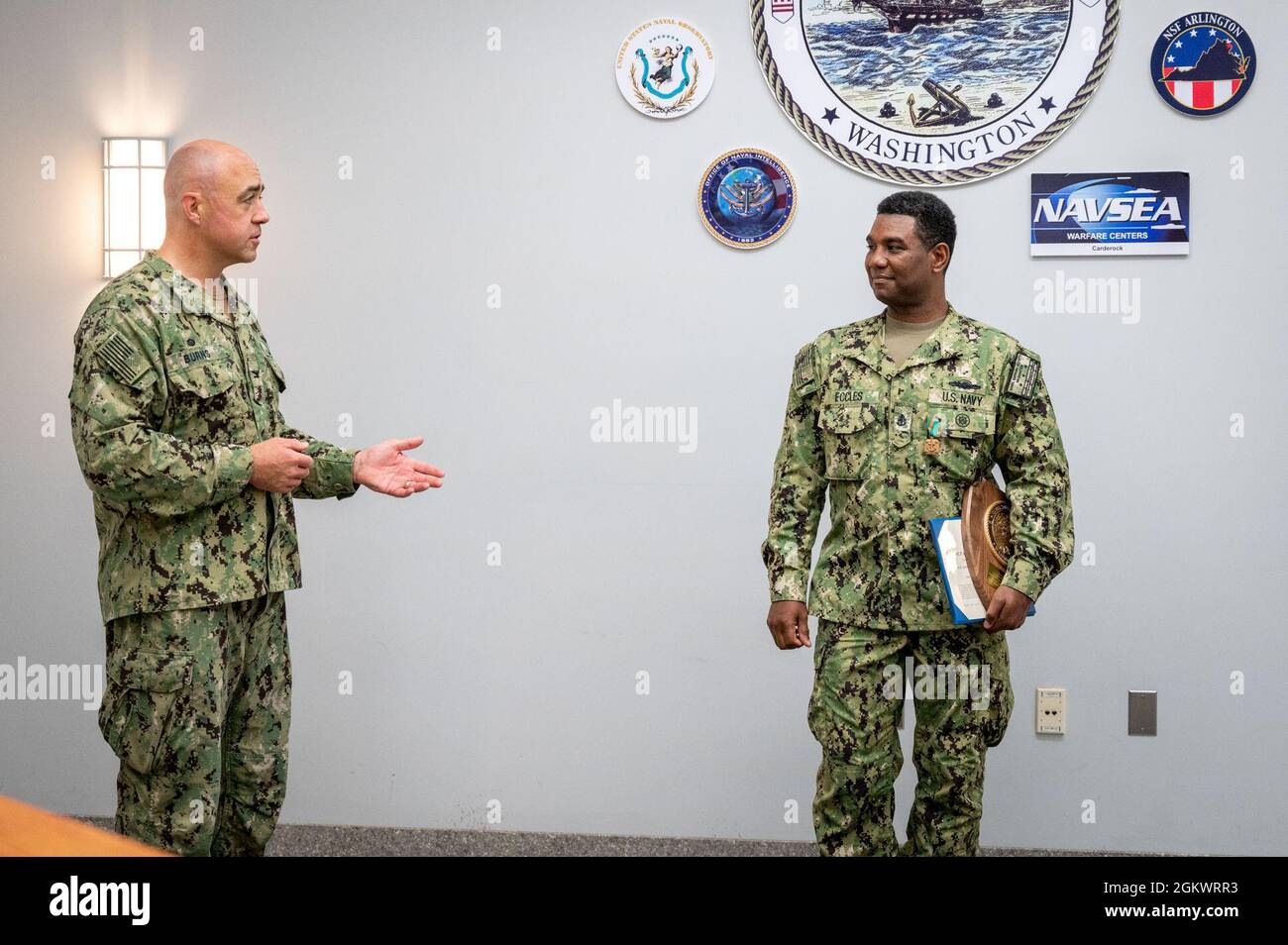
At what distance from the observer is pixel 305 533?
3242 mm

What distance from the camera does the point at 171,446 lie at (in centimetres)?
202

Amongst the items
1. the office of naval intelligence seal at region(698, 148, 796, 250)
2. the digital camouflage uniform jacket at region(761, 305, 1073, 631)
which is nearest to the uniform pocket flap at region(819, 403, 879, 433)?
the digital camouflage uniform jacket at region(761, 305, 1073, 631)

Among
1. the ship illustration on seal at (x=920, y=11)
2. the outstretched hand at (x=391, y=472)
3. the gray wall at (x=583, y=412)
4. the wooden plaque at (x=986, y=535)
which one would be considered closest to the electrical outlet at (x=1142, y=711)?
the gray wall at (x=583, y=412)

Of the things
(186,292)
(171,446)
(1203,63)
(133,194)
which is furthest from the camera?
(133,194)

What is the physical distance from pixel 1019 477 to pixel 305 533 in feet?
6.26

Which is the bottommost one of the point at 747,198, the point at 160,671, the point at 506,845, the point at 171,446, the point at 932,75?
the point at 506,845

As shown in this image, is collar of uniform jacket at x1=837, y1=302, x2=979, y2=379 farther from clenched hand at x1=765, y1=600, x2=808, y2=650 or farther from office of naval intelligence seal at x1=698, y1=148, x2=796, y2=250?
office of naval intelligence seal at x1=698, y1=148, x2=796, y2=250

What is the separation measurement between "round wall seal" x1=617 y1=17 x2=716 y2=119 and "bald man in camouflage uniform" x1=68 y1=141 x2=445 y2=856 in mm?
1198

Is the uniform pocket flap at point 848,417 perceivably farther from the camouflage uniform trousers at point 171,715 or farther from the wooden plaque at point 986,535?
the camouflage uniform trousers at point 171,715

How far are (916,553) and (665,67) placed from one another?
4.95 feet

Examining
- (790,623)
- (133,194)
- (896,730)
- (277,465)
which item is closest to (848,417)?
(790,623)

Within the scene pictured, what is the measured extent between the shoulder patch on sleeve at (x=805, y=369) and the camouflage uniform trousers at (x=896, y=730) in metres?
0.50

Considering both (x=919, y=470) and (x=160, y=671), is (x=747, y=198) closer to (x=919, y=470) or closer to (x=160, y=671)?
(x=919, y=470)
